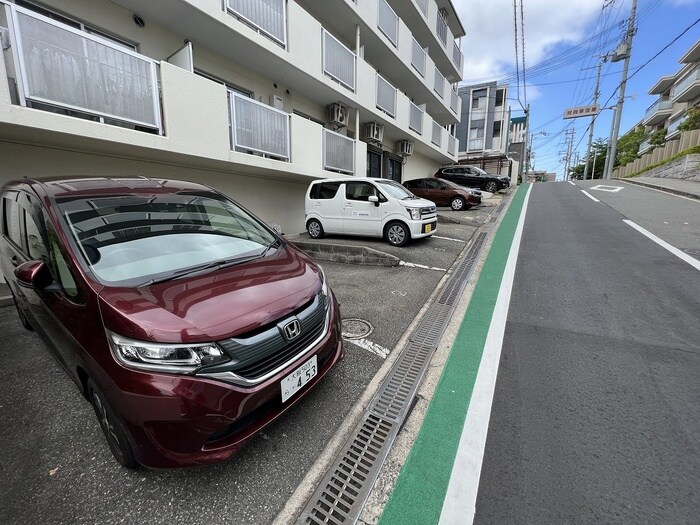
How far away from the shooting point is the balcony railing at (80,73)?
325 cm

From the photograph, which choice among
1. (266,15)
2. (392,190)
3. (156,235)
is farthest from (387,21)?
(156,235)

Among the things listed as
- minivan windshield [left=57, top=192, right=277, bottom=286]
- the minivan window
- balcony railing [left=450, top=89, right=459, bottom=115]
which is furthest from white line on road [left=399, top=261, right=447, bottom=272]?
balcony railing [left=450, top=89, right=459, bottom=115]

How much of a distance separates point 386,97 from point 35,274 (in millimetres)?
11124

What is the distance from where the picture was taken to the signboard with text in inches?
1377

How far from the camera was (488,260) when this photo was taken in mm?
5840

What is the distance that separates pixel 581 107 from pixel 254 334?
48.1 meters

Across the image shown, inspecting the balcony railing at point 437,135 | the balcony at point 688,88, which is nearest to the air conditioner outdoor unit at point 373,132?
the balcony railing at point 437,135

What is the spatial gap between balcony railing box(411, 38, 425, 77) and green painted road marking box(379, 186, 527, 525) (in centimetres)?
1241

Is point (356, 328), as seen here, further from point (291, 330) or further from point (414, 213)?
point (414, 213)

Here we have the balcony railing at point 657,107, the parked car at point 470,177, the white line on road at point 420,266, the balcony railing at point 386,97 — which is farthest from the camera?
the balcony railing at point 657,107

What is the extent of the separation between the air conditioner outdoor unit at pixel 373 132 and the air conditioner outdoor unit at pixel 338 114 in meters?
1.60

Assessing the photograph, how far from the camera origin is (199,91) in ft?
15.9

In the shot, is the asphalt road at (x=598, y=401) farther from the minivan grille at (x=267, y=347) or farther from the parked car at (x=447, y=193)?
the parked car at (x=447, y=193)

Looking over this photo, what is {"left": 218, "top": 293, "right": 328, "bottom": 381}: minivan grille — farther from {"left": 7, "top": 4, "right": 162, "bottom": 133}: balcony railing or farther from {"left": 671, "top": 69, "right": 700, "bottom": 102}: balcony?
{"left": 671, "top": 69, "right": 700, "bottom": 102}: balcony
